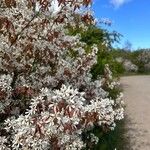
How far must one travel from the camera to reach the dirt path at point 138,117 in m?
14.0

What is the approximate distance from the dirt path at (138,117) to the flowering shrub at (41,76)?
3858mm

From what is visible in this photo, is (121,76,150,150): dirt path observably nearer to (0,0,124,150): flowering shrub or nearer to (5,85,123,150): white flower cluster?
(0,0,124,150): flowering shrub

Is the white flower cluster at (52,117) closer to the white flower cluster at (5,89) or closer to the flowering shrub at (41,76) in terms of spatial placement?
the flowering shrub at (41,76)

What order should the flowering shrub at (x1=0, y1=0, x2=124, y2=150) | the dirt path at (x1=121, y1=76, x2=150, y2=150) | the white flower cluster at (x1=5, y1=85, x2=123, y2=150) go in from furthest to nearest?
the dirt path at (x1=121, y1=76, x2=150, y2=150), the flowering shrub at (x1=0, y1=0, x2=124, y2=150), the white flower cluster at (x1=5, y1=85, x2=123, y2=150)

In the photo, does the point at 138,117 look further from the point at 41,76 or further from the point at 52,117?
the point at 52,117

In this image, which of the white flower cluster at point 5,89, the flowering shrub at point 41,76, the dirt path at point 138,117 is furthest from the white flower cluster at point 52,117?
the dirt path at point 138,117

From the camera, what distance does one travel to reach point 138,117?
17.9m

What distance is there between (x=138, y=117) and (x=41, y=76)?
355 inches

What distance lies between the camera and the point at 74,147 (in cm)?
819

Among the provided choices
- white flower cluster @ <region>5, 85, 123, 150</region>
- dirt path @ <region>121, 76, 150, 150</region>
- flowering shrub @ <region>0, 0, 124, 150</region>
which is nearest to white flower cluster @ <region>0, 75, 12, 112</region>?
flowering shrub @ <region>0, 0, 124, 150</region>

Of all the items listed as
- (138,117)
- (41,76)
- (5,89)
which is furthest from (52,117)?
(138,117)

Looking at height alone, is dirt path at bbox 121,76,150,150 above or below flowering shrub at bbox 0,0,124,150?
below

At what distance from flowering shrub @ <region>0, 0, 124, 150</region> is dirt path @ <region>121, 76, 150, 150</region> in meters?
3.86

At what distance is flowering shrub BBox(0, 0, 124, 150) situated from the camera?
6941mm
